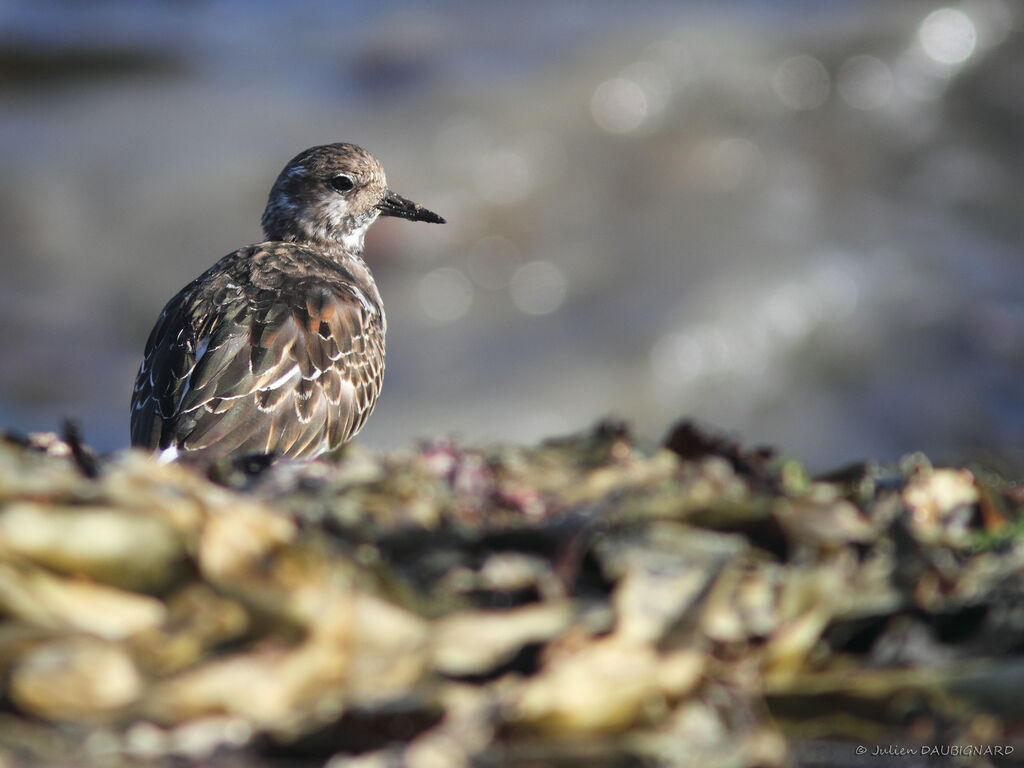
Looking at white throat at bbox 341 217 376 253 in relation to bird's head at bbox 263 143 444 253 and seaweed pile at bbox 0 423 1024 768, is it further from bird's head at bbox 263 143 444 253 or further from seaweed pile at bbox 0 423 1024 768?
seaweed pile at bbox 0 423 1024 768

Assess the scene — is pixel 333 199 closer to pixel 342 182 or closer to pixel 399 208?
pixel 342 182

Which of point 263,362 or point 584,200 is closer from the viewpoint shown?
point 263,362

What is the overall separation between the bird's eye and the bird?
1.27 ft

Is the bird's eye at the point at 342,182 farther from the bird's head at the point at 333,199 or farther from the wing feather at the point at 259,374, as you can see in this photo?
the wing feather at the point at 259,374

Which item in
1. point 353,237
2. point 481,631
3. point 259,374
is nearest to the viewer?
point 481,631

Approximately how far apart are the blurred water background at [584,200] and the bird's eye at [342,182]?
474 cm

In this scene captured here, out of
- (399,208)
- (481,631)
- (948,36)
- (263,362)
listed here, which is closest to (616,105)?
(948,36)

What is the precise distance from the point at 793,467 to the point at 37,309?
1069 centimetres

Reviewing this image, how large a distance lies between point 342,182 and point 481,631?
12.6 ft

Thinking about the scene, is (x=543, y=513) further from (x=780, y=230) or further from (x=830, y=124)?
(x=830, y=124)

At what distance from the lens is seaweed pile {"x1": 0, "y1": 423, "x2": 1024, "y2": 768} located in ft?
4.51

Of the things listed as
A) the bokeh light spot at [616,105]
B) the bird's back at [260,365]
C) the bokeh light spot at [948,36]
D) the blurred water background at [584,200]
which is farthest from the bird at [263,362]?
the bokeh light spot at [948,36]

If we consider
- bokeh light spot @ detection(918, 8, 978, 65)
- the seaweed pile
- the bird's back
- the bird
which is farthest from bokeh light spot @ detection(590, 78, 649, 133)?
the seaweed pile

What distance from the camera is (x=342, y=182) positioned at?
5.04 metres
